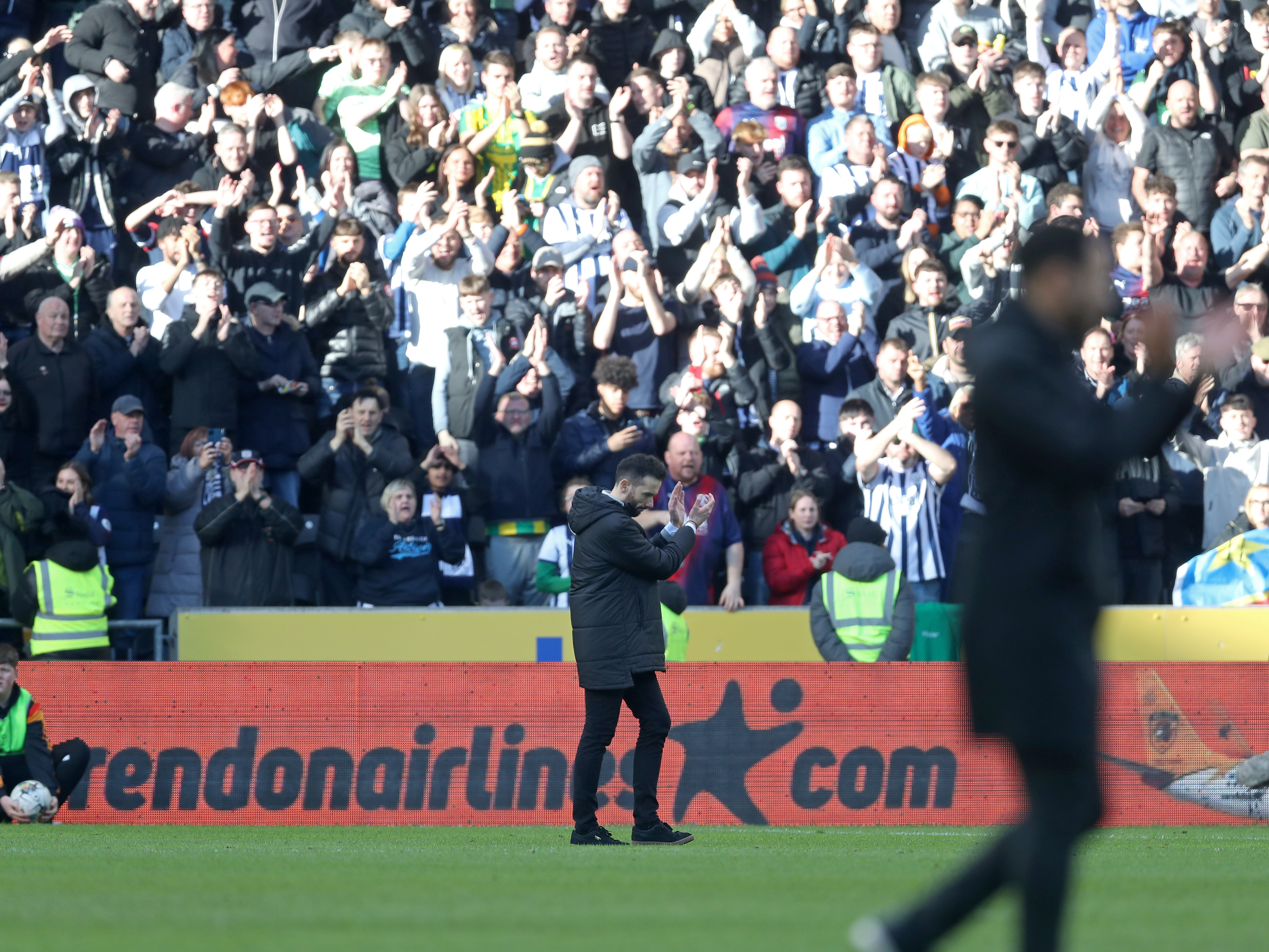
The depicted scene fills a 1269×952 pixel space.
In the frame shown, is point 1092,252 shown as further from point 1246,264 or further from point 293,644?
point 1246,264

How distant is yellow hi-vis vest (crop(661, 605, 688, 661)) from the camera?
1341 centimetres

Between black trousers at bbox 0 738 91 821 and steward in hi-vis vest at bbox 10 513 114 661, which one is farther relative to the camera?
steward in hi-vis vest at bbox 10 513 114 661

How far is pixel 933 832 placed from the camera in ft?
38.5

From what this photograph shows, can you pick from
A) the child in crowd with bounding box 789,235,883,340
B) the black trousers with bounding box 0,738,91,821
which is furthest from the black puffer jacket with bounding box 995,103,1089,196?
the black trousers with bounding box 0,738,91,821

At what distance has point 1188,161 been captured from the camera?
1727 centimetres

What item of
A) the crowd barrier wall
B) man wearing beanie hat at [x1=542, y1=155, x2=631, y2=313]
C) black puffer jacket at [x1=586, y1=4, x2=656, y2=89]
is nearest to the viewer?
the crowd barrier wall

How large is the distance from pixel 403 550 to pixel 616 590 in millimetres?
4595

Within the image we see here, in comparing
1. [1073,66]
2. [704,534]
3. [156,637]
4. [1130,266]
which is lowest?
[156,637]

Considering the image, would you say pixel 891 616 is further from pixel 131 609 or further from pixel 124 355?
pixel 124 355

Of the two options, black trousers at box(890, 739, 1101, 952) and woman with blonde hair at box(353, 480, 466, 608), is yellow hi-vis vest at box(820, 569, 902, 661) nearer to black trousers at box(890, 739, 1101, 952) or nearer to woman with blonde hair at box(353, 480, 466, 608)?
woman with blonde hair at box(353, 480, 466, 608)

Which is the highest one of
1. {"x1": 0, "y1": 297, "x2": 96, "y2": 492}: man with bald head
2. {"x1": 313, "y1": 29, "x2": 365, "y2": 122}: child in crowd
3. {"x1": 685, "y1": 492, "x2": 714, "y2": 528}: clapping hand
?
{"x1": 313, "y1": 29, "x2": 365, "y2": 122}: child in crowd

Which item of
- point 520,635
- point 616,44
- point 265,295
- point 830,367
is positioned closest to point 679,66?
point 616,44

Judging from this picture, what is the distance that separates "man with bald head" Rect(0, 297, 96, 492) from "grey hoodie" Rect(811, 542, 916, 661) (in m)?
5.99

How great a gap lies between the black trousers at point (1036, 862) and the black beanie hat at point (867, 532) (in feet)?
29.0
